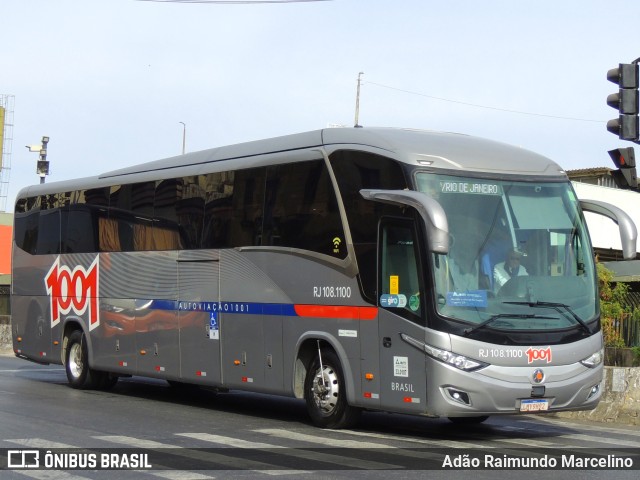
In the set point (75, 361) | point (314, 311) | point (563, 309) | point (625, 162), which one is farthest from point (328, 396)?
point (75, 361)

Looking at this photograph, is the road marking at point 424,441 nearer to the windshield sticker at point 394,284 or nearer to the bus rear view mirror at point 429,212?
the windshield sticker at point 394,284

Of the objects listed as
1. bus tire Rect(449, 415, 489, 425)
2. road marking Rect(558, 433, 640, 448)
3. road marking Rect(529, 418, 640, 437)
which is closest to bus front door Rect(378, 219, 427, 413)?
road marking Rect(558, 433, 640, 448)

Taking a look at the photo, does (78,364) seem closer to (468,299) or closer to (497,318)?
(468,299)

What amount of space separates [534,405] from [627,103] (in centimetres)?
598

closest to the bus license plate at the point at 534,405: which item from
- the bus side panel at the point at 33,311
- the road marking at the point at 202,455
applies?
the road marking at the point at 202,455

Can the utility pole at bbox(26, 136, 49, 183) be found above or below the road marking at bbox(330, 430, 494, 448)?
above

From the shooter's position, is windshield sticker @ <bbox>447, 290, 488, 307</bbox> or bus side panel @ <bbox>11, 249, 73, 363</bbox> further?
bus side panel @ <bbox>11, 249, 73, 363</bbox>

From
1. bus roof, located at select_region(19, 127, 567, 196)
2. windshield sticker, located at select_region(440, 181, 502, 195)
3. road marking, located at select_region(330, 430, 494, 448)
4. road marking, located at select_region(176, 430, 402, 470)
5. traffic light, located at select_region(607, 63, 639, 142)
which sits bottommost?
road marking, located at select_region(330, 430, 494, 448)

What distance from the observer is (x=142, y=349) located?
18.6 metres

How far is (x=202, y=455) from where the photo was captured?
451 inches

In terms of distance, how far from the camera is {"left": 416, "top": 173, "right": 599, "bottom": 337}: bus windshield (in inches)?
500

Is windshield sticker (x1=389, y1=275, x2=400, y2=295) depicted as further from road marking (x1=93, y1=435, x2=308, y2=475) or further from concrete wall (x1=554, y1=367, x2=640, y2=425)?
concrete wall (x1=554, y1=367, x2=640, y2=425)

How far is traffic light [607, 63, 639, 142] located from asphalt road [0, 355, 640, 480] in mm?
4414

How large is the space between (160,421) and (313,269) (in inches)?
117
